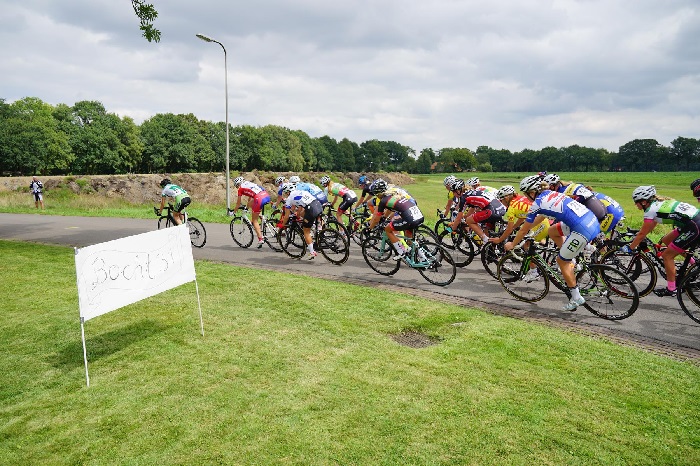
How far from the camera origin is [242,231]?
42.7ft

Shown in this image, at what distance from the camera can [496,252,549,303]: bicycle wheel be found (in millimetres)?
7555

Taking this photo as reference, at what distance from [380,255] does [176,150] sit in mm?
77536

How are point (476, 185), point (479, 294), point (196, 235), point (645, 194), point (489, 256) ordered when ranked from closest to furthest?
point (645, 194) < point (479, 294) < point (489, 256) < point (476, 185) < point (196, 235)

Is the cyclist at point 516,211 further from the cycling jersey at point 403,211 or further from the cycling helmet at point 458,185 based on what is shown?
the cycling jersey at point 403,211

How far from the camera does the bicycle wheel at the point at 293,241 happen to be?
1105 centimetres

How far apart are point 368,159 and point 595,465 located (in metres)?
179

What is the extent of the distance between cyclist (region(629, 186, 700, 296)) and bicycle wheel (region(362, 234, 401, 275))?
4660 mm

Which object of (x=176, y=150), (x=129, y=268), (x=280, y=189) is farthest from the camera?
(x=176, y=150)

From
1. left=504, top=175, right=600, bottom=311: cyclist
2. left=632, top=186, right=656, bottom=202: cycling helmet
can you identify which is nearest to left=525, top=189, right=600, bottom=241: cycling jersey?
left=504, top=175, right=600, bottom=311: cyclist

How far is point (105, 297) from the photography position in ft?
16.2

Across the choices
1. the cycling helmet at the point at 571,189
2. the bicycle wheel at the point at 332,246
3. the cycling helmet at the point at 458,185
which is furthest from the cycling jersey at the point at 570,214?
the bicycle wheel at the point at 332,246

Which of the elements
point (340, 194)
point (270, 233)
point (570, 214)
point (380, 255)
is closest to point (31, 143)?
point (270, 233)

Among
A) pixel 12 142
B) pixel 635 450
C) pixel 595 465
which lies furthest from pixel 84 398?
pixel 12 142

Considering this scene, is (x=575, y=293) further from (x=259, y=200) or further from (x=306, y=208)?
(x=259, y=200)
